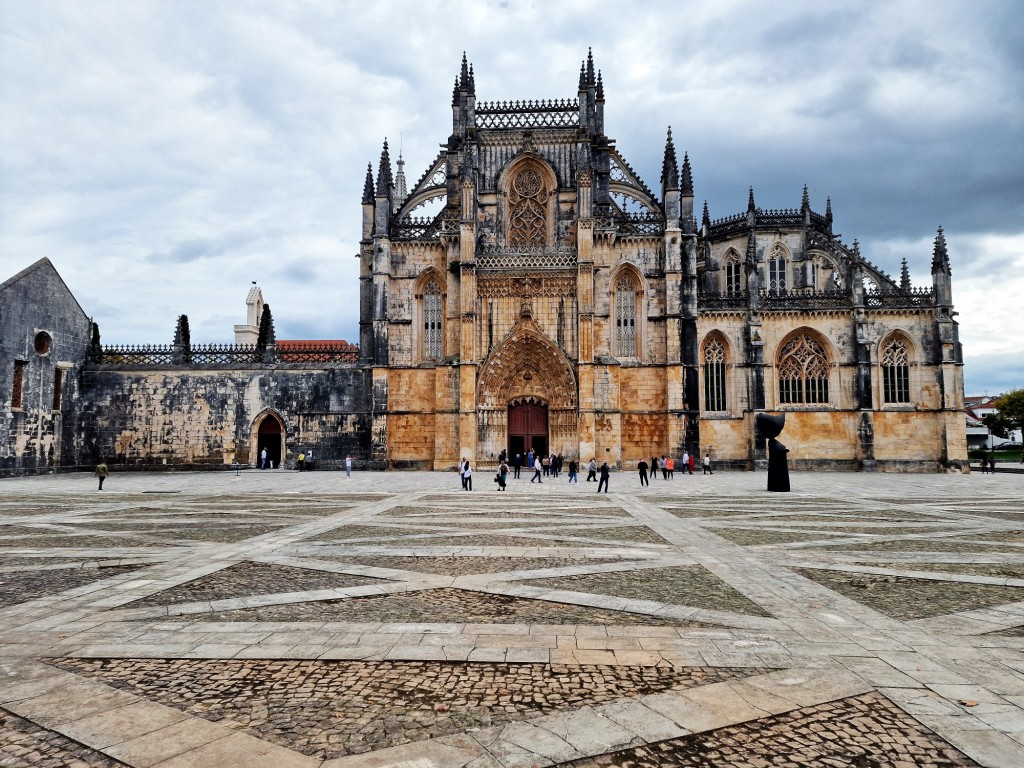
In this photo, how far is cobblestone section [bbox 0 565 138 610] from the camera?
7.40m

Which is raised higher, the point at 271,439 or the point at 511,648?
the point at 271,439

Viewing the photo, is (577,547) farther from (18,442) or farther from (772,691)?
(18,442)

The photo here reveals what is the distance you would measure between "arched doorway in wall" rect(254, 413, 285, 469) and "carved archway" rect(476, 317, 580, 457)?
39.0 feet

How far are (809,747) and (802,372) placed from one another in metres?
37.2

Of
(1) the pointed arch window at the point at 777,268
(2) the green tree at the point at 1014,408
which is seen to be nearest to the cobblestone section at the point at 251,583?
(1) the pointed arch window at the point at 777,268

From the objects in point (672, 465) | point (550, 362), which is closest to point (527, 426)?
point (550, 362)

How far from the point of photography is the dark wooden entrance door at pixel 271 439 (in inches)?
1463

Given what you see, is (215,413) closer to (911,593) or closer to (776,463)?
(776,463)

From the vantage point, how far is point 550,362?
119ft

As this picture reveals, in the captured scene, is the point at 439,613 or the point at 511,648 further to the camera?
the point at 439,613

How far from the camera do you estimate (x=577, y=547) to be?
408 inches

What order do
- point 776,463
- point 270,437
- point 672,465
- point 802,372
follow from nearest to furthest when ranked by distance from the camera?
1. point 776,463
2. point 672,465
3. point 802,372
4. point 270,437

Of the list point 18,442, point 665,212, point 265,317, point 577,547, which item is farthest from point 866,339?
point 18,442

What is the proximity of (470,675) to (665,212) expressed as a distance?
3543cm
